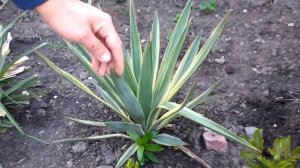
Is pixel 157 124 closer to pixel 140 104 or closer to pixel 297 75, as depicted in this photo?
pixel 140 104

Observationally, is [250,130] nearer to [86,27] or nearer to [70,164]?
[70,164]

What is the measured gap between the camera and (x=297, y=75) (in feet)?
7.48

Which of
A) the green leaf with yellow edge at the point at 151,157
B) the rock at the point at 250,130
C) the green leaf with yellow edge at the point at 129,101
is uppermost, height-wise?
the green leaf with yellow edge at the point at 129,101

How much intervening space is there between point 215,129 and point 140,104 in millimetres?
335

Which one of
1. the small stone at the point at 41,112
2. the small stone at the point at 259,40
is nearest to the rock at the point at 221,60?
the small stone at the point at 259,40

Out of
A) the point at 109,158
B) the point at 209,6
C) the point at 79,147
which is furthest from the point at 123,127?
the point at 209,6

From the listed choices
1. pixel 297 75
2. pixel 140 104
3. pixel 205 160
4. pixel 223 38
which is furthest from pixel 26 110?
pixel 297 75

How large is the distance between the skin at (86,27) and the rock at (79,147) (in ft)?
3.23

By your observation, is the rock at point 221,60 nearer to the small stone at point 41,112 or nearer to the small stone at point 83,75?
the small stone at point 83,75

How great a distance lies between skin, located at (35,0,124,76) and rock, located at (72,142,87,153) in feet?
3.23

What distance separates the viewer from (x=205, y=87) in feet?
7.48

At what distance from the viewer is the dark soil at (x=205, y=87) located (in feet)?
6.58

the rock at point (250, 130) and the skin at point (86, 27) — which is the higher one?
the skin at point (86, 27)

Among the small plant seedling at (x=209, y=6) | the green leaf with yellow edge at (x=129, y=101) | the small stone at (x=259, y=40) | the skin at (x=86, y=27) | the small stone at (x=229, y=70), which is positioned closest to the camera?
the skin at (x=86, y=27)
